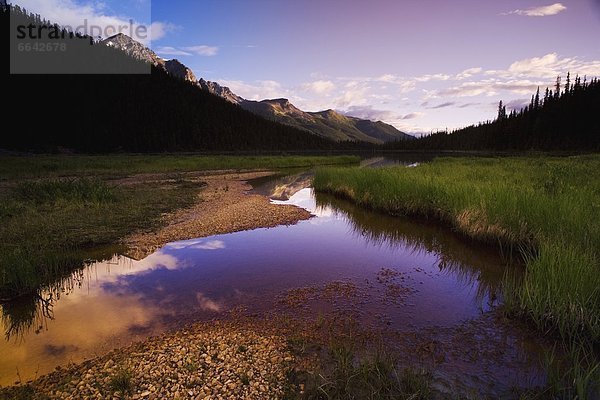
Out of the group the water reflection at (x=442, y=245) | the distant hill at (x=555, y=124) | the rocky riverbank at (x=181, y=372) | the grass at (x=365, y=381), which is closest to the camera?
the grass at (x=365, y=381)

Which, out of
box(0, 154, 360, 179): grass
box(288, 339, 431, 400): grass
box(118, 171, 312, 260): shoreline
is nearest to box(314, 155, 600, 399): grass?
box(288, 339, 431, 400): grass

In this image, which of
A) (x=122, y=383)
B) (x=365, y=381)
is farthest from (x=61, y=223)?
(x=365, y=381)

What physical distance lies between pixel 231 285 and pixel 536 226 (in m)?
9.05

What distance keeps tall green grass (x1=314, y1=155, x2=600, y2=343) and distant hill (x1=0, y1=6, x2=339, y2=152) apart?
81205mm

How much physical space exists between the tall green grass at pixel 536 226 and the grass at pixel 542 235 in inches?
0.5

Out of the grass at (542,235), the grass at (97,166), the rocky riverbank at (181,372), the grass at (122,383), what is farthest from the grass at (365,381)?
the grass at (97,166)

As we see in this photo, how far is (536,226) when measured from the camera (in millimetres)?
9633

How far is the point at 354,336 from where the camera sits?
5.73 meters

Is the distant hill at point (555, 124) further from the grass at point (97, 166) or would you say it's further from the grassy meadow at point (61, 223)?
the grassy meadow at point (61, 223)

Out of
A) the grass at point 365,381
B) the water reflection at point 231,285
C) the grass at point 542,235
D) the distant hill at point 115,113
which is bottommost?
the water reflection at point 231,285

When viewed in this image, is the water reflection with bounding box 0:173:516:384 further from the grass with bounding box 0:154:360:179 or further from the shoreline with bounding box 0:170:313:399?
the grass with bounding box 0:154:360:179

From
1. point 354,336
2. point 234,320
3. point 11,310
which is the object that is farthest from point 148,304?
point 354,336

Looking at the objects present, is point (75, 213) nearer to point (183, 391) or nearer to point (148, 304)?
point (148, 304)

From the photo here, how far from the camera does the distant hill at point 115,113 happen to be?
8481 cm
